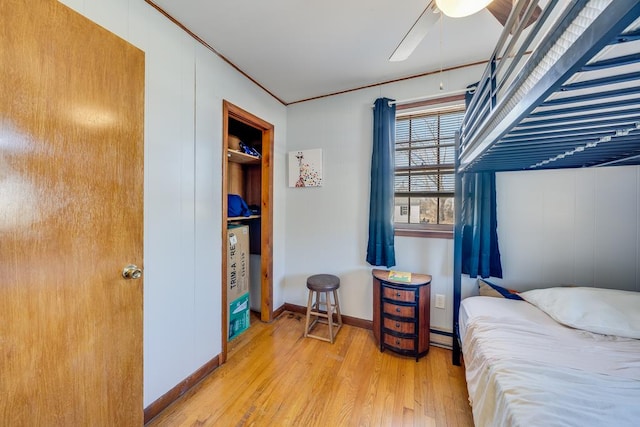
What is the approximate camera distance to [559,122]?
89cm

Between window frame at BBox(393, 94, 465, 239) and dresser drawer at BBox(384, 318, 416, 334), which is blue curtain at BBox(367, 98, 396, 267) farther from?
dresser drawer at BBox(384, 318, 416, 334)

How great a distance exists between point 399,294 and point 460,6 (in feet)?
6.01

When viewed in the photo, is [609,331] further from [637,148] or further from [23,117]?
[23,117]

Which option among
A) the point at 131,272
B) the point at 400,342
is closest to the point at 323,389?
the point at 400,342

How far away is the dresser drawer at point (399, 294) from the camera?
6.40 feet

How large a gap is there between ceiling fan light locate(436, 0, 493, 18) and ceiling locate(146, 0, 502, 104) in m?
0.54

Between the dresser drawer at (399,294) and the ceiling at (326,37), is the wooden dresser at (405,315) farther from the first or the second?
the ceiling at (326,37)

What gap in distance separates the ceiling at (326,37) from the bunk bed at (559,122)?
665mm

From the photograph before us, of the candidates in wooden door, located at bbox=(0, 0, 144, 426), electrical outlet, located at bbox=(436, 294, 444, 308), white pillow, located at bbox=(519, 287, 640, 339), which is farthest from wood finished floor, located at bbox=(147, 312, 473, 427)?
white pillow, located at bbox=(519, 287, 640, 339)

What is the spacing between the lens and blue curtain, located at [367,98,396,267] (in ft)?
7.41

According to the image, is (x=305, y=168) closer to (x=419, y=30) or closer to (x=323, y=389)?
(x=419, y=30)

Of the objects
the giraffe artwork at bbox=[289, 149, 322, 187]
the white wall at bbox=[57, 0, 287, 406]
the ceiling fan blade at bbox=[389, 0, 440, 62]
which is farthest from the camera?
the giraffe artwork at bbox=[289, 149, 322, 187]

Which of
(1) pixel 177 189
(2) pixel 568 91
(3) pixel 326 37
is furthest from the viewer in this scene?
(3) pixel 326 37

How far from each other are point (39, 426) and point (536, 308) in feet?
8.38
